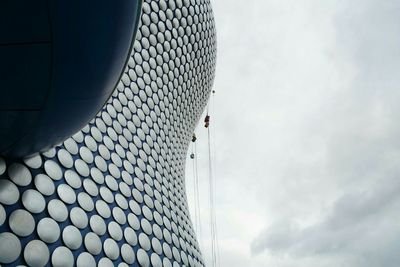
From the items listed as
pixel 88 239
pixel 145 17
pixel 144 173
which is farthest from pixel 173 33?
pixel 88 239

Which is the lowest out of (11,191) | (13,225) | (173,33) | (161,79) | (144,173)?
(13,225)

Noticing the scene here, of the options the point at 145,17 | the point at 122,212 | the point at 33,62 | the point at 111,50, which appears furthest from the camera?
the point at 145,17

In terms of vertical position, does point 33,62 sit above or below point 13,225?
above

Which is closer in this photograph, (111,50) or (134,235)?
(111,50)

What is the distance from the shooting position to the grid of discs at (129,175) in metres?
4.52

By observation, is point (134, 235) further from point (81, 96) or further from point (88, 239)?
point (81, 96)

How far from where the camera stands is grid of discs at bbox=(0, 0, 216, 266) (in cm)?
452

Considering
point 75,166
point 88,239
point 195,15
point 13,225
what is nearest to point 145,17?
point 195,15

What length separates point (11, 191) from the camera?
431 cm

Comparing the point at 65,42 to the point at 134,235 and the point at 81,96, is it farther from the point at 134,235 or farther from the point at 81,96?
the point at 134,235

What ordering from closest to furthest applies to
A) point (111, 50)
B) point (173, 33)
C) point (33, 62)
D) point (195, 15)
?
point (33, 62), point (111, 50), point (173, 33), point (195, 15)

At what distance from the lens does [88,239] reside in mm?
5441

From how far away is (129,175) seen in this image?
7.84m

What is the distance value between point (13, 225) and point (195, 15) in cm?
1110
